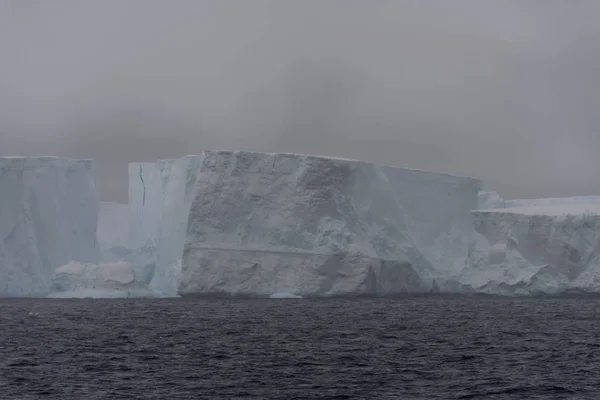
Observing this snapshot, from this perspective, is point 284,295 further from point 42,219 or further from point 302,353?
point 302,353

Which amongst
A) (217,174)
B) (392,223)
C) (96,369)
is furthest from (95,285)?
(96,369)

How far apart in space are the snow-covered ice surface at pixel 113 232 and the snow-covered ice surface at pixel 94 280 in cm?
627

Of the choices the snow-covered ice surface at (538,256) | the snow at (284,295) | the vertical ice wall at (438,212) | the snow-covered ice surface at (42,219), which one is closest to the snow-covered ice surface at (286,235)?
the snow at (284,295)

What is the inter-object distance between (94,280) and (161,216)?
664 centimetres

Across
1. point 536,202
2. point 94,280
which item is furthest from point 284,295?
point 536,202

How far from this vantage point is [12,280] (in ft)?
132

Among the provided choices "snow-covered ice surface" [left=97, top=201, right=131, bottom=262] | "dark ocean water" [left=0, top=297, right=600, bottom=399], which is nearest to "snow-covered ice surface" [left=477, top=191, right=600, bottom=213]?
"dark ocean water" [left=0, top=297, right=600, bottom=399]

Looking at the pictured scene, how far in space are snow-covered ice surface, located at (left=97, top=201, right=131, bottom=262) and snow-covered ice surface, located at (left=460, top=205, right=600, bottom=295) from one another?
15.0 m

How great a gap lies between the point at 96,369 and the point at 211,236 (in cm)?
2216

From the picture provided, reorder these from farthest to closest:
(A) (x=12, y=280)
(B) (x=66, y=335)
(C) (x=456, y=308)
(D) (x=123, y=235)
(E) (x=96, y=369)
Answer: (D) (x=123, y=235)
(A) (x=12, y=280)
(C) (x=456, y=308)
(B) (x=66, y=335)
(E) (x=96, y=369)

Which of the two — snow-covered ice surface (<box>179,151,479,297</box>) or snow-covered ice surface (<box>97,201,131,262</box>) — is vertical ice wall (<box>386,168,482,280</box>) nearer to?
snow-covered ice surface (<box>179,151,479,297</box>)

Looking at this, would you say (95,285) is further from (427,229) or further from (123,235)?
(427,229)

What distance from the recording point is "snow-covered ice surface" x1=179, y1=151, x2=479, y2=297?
40.0 m

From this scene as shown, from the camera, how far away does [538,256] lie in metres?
42.2
